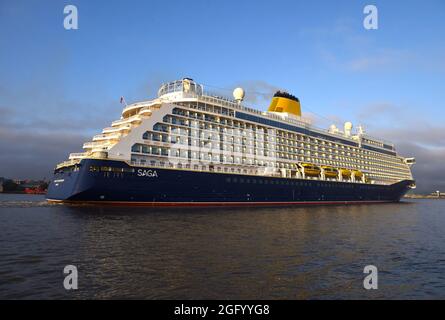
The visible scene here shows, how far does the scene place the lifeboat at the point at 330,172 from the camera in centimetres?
7585

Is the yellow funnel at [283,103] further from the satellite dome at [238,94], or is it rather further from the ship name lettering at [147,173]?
the ship name lettering at [147,173]

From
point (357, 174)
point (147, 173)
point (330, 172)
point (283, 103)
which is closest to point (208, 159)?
point (147, 173)

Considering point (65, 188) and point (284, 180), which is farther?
point (284, 180)

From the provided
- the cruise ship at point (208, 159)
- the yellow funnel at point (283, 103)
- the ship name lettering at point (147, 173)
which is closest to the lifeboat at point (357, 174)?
the cruise ship at point (208, 159)

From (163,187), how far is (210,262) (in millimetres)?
30911

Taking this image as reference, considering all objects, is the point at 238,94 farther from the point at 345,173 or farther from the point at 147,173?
the point at 345,173

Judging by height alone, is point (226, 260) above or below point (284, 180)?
below

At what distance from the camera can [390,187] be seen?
9475 centimetres

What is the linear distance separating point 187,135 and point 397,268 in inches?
1573

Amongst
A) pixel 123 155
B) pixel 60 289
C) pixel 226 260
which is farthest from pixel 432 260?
pixel 123 155

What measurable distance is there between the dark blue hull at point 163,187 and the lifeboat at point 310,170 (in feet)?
11.2

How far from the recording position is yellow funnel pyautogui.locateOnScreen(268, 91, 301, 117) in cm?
7519

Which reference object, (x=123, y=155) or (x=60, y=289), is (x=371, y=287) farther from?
(x=123, y=155)

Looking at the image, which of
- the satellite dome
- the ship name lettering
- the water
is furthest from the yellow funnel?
the water
